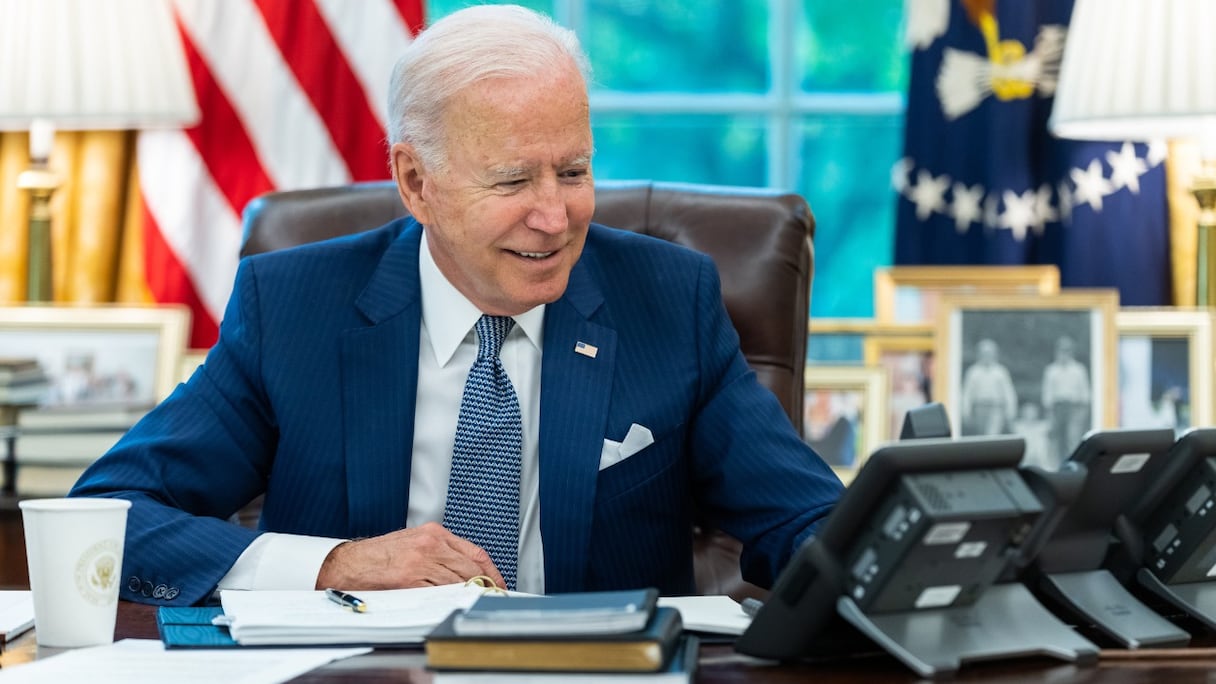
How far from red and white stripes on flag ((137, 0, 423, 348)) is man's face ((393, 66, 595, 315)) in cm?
136

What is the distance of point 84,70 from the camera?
8.77 ft

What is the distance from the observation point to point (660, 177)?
3.34m

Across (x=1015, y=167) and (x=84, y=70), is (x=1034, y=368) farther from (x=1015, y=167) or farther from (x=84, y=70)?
(x=84, y=70)

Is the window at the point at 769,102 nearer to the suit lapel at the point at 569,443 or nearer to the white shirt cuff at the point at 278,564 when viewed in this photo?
the suit lapel at the point at 569,443

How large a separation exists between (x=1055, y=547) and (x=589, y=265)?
0.81m

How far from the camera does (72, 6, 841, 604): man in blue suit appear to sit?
172 centimetres

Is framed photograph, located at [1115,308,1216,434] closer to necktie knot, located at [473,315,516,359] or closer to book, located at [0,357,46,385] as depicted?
necktie knot, located at [473,315,516,359]

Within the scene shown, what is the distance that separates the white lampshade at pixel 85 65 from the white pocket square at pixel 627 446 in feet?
4.39

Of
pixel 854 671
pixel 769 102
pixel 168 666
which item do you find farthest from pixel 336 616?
pixel 769 102

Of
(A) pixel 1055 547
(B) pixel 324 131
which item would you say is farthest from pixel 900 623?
(B) pixel 324 131

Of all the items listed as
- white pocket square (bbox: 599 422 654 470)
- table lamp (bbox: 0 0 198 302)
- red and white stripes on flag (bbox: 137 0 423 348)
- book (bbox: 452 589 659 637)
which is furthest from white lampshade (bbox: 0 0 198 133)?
book (bbox: 452 589 659 637)

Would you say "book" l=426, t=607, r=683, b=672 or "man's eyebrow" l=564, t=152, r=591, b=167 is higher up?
"man's eyebrow" l=564, t=152, r=591, b=167

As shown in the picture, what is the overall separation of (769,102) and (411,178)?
161cm

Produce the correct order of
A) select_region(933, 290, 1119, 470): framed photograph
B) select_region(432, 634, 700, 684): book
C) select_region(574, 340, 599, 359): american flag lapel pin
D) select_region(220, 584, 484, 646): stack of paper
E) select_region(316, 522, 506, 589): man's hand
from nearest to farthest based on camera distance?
select_region(432, 634, 700, 684): book < select_region(220, 584, 484, 646): stack of paper < select_region(316, 522, 506, 589): man's hand < select_region(574, 340, 599, 359): american flag lapel pin < select_region(933, 290, 1119, 470): framed photograph
